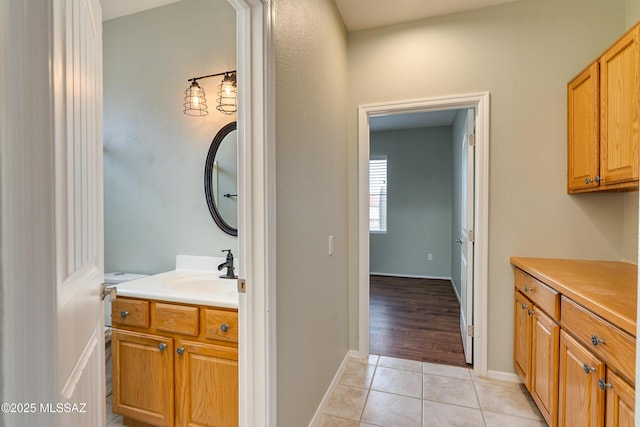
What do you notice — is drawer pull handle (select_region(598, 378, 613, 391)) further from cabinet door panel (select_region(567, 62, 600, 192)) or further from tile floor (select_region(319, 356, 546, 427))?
cabinet door panel (select_region(567, 62, 600, 192))

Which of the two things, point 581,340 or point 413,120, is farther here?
point 413,120

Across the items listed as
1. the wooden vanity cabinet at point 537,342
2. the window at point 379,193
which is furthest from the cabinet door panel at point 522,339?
the window at point 379,193

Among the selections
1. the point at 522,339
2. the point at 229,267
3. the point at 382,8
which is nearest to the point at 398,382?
the point at 522,339

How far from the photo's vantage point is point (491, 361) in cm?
224

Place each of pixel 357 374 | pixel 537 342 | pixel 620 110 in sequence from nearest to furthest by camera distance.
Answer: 1. pixel 620 110
2. pixel 537 342
3. pixel 357 374

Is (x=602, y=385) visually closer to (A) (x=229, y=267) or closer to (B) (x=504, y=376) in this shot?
(B) (x=504, y=376)

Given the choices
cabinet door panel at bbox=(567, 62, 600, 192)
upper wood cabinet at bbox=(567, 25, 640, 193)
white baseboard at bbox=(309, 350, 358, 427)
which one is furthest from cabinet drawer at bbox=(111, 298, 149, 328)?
cabinet door panel at bbox=(567, 62, 600, 192)

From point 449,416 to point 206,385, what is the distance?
4.76ft

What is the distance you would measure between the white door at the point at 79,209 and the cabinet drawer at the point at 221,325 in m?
0.51

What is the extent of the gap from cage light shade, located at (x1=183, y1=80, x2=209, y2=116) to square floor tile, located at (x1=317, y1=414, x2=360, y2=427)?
2.14 m

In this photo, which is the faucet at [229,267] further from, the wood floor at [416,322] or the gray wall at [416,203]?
the gray wall at [416,203]

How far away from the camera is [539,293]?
1733 mm

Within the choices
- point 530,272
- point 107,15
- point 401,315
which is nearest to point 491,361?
point 530,272

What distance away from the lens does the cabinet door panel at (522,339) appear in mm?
1892
